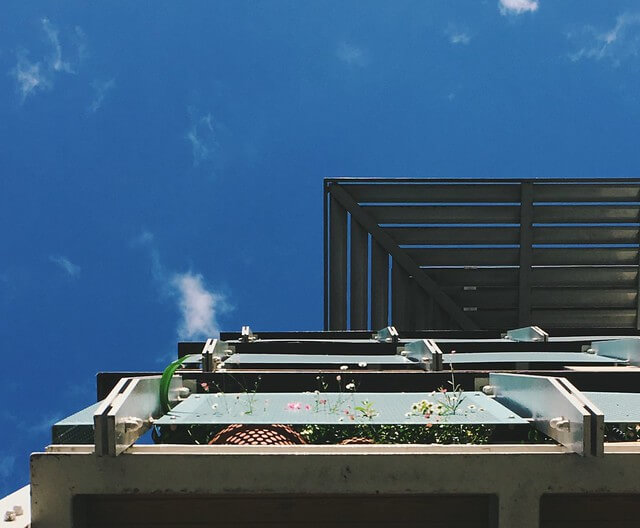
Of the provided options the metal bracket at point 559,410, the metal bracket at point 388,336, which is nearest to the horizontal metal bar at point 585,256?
the metal bracket at point 388,336

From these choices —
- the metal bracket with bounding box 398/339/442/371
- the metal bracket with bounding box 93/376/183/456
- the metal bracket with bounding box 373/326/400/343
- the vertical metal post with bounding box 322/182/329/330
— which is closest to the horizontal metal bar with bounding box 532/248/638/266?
the vertical metal post with bounding box 322/182/329/330

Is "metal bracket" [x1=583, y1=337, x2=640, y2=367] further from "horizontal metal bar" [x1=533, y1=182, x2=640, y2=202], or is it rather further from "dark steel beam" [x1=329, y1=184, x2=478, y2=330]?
"horizontal metal bar" [x1=533, y1=182, x2=640, y2=202]

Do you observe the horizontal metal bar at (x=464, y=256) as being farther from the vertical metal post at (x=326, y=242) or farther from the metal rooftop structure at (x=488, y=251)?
the vertical metal post at (x=326, y=242)

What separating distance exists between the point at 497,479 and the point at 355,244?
11.8 meters

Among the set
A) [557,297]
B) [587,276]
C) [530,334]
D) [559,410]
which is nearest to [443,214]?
[557,297]

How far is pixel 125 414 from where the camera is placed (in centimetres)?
355

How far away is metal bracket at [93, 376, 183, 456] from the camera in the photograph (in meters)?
3.27

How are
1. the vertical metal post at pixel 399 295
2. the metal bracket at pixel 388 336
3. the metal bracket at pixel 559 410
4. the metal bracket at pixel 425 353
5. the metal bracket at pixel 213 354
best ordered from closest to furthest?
the metal bracket at pixel 559 410 < the metal bracket at pixel 213 354 < the metal bracket at pixel 425 353 < the metal bracket at pixel 388 336 < the vertical metal post at pixel 399 295

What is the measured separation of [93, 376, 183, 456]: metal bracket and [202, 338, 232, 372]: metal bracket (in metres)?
2.25

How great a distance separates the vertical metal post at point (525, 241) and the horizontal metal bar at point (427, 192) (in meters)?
0.67

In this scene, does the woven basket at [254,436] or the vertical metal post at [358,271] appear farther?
the vertical metal post at [358,271]

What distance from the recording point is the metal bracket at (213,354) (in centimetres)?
677

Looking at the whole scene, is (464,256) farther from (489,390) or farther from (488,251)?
(489,390)

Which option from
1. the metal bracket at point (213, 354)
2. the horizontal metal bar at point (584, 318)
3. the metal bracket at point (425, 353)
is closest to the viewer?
the metal bracket at point (213, 354)
